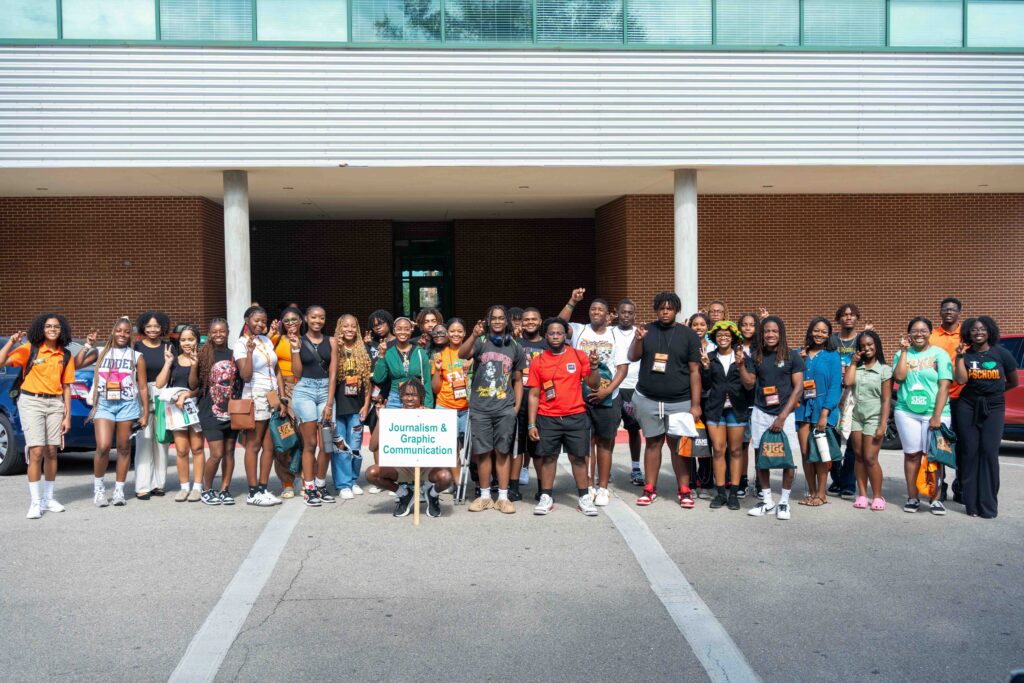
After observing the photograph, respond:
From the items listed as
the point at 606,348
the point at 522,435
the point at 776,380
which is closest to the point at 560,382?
the point at 522,435

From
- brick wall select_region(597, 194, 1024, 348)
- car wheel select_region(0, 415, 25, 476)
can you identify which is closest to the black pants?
car wheel select_region(0, 415, 25, 476)

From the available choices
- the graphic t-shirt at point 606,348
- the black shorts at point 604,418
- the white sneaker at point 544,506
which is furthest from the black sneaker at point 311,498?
the graphic t-shirt at point 606,348

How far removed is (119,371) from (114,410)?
1.17 ft

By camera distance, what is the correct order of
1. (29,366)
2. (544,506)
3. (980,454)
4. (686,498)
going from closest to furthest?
(980,454) < (544,506) < (29,366) < (686,498)

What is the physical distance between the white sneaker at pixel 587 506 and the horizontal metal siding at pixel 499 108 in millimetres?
8813

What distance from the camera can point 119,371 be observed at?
28.2 feet

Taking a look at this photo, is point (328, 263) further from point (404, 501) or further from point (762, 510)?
point (762, 510)

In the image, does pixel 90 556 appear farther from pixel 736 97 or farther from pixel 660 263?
pixel 660 263

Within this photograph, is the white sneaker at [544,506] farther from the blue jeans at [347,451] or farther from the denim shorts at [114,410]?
the denim shorts at [114,410]

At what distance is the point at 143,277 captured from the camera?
19.4 meters

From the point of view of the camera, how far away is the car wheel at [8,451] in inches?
403

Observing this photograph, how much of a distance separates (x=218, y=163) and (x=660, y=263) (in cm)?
903

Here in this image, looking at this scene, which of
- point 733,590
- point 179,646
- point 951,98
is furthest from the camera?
point 951,98

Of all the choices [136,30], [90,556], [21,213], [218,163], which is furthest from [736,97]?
[21,213]
